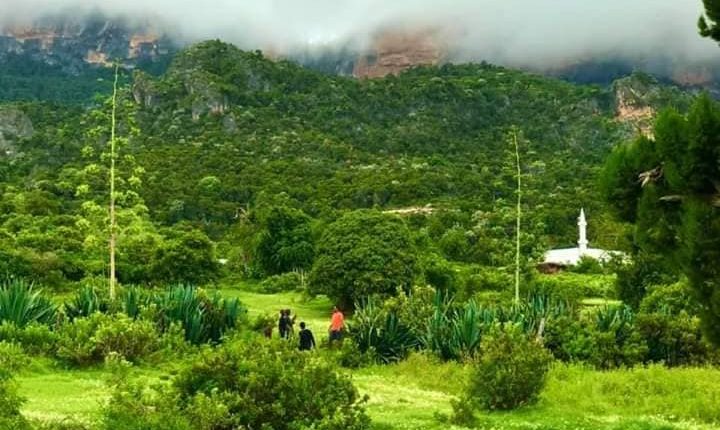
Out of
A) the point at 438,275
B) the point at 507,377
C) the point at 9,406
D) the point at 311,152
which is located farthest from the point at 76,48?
the point at 9,406

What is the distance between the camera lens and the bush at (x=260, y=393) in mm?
9070

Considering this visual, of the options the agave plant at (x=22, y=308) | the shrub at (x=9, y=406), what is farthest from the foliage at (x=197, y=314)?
the shrub at (x=9, y=406)

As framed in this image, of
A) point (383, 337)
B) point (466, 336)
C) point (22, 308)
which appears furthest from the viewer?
point (383, 337)

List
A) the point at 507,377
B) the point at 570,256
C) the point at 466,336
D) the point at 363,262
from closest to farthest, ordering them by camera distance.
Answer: the point at 507,377 < the point at 466,336 < the point at 363,262 < the point at 570,256

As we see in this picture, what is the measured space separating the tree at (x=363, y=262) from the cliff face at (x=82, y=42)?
143 m

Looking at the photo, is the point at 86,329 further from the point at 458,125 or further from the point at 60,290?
the point at 458,125

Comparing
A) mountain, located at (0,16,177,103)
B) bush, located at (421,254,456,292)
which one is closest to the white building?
bush, located at (421,254,456,292)

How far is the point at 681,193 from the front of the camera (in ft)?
26.2

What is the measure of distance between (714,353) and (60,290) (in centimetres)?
2097

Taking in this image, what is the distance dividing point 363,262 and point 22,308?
1215cm

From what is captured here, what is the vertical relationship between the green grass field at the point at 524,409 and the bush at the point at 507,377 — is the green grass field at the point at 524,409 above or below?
below

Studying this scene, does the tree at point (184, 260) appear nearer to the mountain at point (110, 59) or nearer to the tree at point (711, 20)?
the tree at point (711, 20)

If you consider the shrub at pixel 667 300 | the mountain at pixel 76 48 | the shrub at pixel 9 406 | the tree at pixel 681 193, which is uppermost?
the mountain at pixel 76 48

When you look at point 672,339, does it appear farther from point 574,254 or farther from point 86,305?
point 574,254
